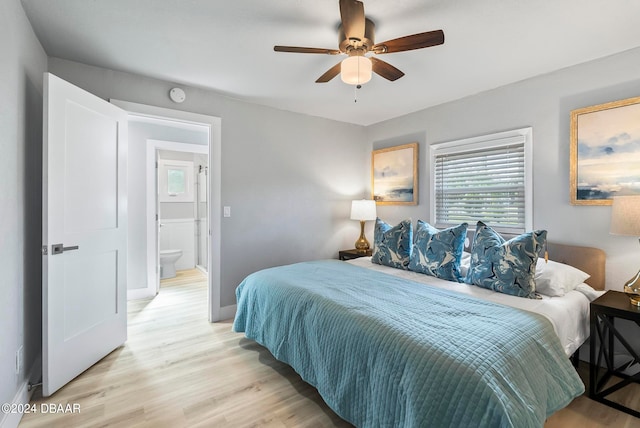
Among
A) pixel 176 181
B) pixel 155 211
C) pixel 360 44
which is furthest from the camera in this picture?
pixel 176 181

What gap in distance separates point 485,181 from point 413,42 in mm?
1866

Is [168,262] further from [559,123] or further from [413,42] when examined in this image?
[559,123]

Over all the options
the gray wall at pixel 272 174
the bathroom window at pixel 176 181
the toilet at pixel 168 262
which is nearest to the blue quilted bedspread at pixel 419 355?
the gray wall at pixel 272 174

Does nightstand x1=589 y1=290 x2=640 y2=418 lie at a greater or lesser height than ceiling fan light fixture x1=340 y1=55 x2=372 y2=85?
lesser

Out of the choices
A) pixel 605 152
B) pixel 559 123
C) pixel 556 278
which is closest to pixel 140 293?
pixel 556 278

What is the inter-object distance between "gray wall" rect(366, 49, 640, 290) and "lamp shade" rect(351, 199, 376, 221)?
1.20 m

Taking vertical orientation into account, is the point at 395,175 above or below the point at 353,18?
below

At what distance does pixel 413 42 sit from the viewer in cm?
172

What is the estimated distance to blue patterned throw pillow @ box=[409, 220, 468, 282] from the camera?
8.14 ft

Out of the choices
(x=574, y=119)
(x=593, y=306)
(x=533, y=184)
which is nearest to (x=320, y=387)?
(x=593, y=306)

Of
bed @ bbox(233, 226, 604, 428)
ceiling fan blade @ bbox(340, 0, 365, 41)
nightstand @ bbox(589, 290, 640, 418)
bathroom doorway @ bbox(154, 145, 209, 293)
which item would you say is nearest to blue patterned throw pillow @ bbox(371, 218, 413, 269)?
bed @ bbox(233, 226, 604, 428)

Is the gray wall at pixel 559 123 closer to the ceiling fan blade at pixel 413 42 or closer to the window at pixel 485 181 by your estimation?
the window at pixel 485 181

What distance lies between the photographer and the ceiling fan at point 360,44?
1561 mm

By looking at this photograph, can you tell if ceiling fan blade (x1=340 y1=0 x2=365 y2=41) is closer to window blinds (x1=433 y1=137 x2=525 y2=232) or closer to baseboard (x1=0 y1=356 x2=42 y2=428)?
window blinds (x1=433 y1=137 x2=525 y2=232)
